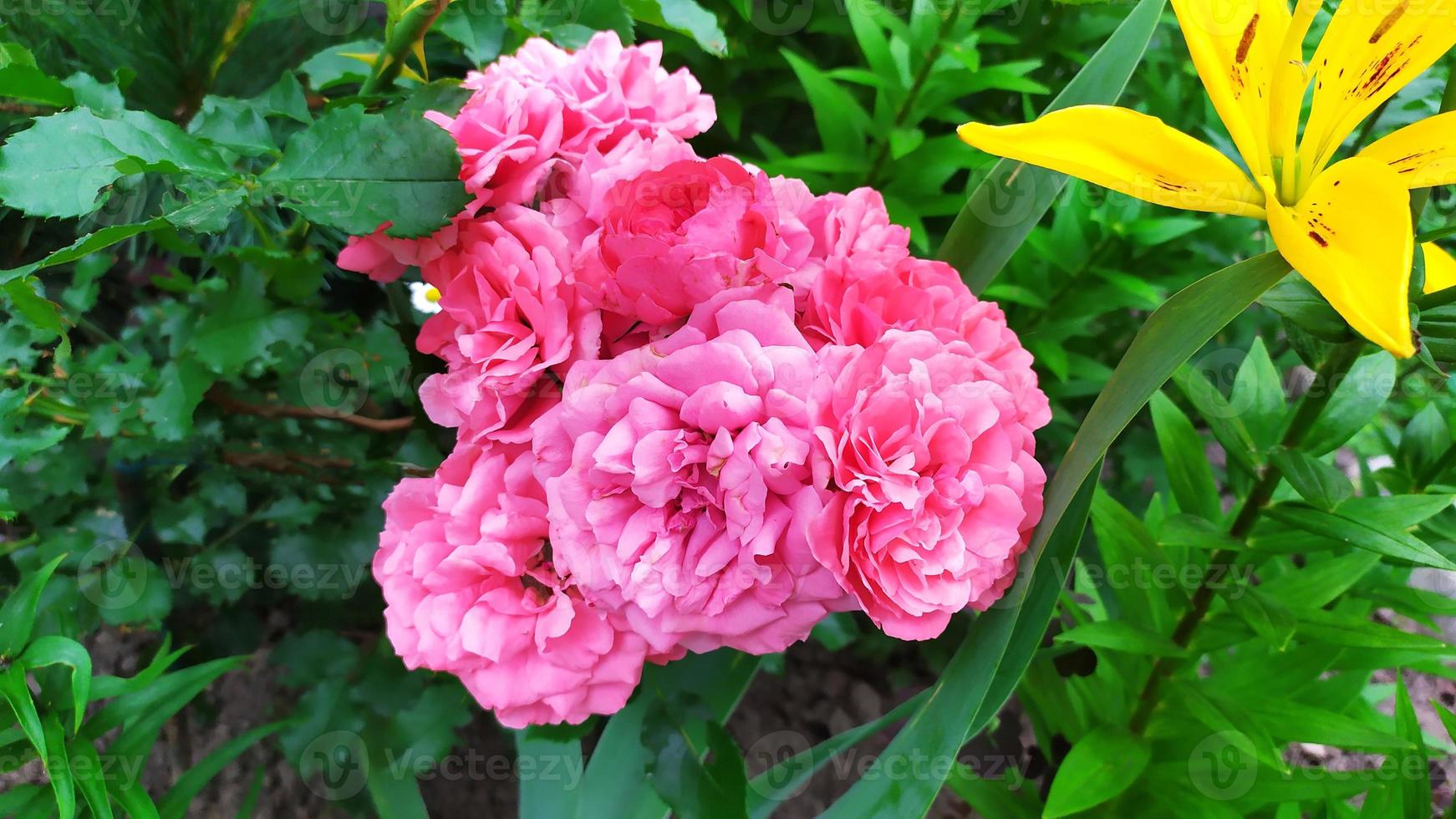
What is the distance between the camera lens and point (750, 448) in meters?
0.44

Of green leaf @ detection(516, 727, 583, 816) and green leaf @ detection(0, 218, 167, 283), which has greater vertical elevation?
green leaf @ detection(0, 218, 167, 283)

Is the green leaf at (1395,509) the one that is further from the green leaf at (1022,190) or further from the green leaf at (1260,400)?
the green leaf at (1022,190)

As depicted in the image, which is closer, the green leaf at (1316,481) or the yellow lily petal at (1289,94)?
the yellow lily petal at (1289,94)

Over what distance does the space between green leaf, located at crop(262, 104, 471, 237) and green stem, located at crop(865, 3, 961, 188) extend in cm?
63

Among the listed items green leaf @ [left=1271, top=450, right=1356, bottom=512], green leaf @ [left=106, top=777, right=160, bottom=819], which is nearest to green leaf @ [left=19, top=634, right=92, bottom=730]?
green leaf @ [left=106, top=777, right=160, bottom=819]

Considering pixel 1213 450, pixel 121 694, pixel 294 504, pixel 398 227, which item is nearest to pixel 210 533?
pixel 294 504

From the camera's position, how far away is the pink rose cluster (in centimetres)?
45

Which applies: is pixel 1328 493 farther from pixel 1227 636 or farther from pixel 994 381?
pixel 994 381

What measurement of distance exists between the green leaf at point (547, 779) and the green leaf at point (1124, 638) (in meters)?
0.49

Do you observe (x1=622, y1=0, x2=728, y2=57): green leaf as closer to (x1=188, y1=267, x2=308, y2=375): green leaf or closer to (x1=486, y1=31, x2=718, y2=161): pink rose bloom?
(x1=486, y1=31, x2=718, y2=161): pink rose bloom

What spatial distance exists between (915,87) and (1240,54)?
58 cm

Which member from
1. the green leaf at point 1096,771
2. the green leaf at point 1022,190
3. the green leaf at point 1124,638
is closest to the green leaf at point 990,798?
the green leaf at point 1096,771

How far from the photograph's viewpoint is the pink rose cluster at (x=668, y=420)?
17.7 inches

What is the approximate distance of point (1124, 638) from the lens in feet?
2.54
